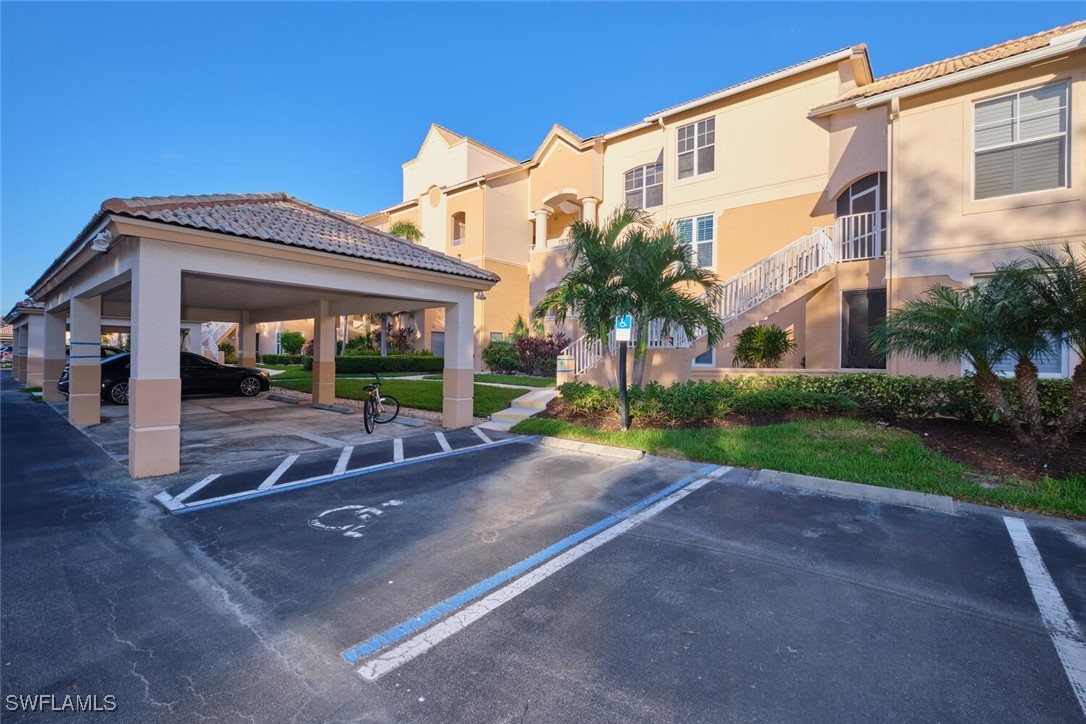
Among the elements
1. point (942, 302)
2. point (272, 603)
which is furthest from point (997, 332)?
point (272, 603)

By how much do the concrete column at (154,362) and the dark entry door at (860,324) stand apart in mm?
14039

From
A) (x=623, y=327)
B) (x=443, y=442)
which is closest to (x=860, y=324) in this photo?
(x=623, y=327)

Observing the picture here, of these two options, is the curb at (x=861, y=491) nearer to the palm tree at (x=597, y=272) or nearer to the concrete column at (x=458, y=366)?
the palm tree at (x=597, y=272)

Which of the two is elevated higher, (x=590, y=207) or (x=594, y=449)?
(x=590, y=207)

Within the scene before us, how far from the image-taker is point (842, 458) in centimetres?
716

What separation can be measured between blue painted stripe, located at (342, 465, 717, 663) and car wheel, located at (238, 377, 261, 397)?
16.0 m

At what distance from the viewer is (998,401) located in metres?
7.32


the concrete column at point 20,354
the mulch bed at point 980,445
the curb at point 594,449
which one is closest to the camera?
the mulch bed at point 980,445

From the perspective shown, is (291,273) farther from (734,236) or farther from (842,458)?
(734,236)

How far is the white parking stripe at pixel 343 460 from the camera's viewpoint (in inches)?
287

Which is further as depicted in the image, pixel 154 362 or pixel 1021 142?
pixel 1021 142

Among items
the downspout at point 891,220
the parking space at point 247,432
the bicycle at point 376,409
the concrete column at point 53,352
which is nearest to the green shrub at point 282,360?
the concrete column at point 53,352

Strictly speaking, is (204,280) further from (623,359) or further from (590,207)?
(590,207)

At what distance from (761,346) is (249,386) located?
16215mm
